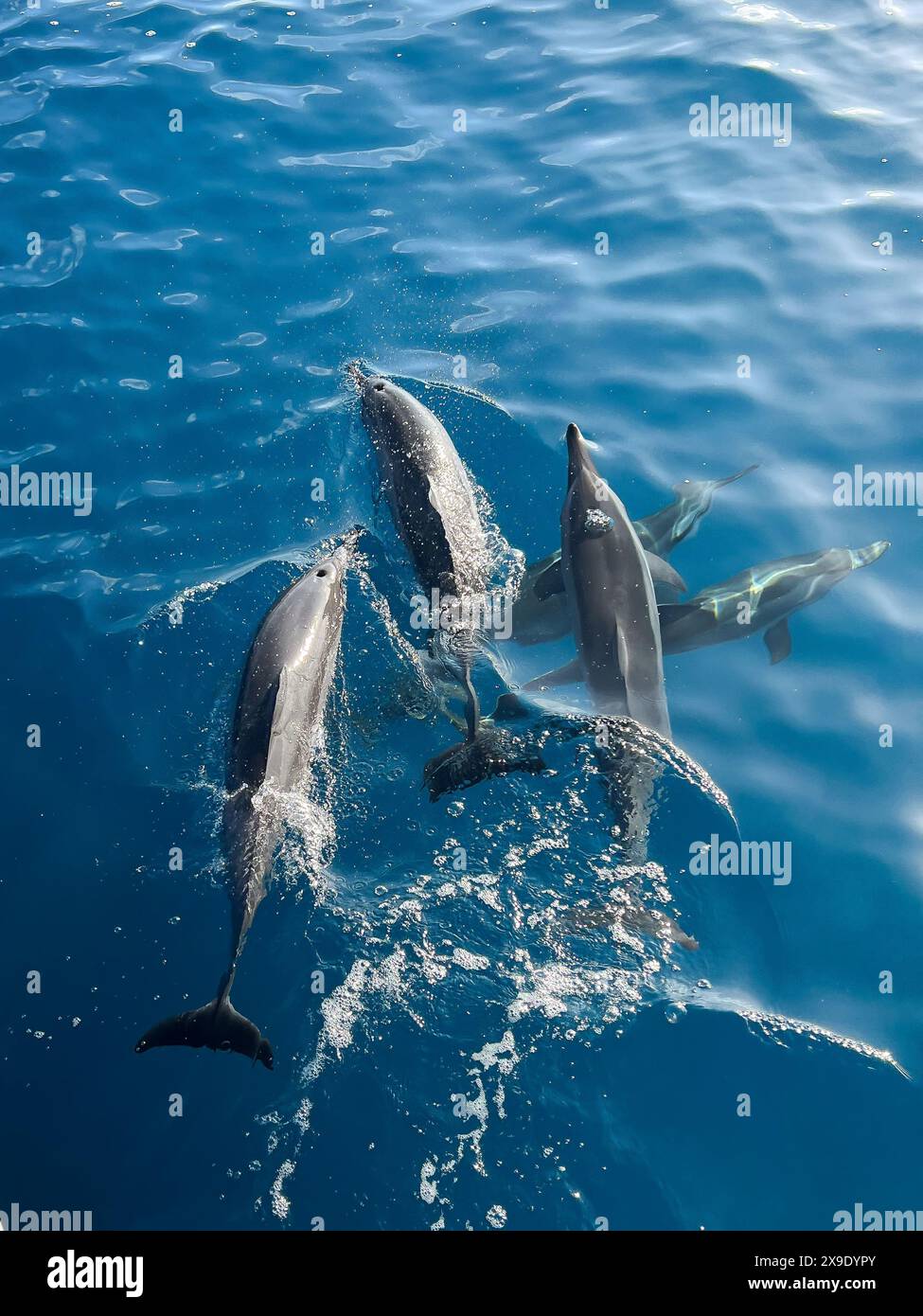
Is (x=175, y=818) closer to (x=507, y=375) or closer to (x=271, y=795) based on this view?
(x=271, y=795)

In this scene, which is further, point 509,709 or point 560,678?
point 560,678

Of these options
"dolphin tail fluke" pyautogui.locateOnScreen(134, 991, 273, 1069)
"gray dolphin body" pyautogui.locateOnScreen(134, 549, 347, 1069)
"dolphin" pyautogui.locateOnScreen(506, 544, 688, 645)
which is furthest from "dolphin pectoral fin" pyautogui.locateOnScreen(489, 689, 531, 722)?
"dolphin tail fluke" pyautogui.locateOnScreen(134, 991, 273, 1069)

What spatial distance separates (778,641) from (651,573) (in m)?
1.13

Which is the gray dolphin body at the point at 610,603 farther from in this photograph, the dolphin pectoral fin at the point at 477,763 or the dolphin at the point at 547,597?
the dolphin pectoral fin at the point at 477,763

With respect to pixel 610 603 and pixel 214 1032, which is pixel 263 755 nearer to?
pixel 214 1032

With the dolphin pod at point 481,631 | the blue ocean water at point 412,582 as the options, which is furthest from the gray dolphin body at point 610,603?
the blue ocean water at point 412,582

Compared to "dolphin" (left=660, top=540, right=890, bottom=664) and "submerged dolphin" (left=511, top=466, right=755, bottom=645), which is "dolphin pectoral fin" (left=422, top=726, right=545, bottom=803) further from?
"dolphin" (left=660, top=540, right=890, bottom=664)

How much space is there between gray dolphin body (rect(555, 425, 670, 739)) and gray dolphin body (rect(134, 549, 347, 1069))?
1.87m

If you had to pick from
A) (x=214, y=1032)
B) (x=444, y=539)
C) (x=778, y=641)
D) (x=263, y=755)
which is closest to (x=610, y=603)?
(x=444, y=539)

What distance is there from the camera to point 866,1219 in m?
5.29

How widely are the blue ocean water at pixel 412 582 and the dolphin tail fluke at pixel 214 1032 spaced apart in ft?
0.55

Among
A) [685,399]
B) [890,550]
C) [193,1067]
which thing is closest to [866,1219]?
[193,1067]

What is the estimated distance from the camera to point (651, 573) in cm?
835

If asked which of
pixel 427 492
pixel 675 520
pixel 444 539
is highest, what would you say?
pixel 427 492
